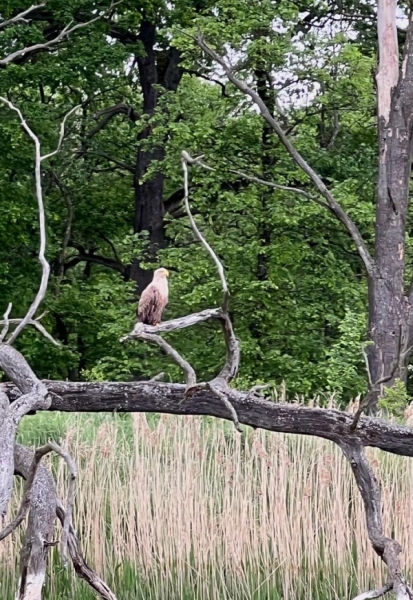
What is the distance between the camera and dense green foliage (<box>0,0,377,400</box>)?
841cm

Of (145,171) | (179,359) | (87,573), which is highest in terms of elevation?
(145,171)

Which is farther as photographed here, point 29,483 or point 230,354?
point 230,354

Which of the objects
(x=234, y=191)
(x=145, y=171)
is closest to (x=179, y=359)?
(x=234, y=191)

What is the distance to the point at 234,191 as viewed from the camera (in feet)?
31.4

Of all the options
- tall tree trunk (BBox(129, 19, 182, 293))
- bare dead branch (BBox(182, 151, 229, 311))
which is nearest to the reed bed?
bare dead branch (BBox(182, 151, 229, 311))

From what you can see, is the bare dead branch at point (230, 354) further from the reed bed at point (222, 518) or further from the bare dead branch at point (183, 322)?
the reed bed at point (222, 518)

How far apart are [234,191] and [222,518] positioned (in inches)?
216

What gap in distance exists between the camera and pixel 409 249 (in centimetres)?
923

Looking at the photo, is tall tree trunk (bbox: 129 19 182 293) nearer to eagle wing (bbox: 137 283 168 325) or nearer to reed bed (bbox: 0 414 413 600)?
eagle wing (bbox: 137 283 168 325)

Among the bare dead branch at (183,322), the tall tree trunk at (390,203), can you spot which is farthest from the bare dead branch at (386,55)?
the bare dead branch at (183,322)

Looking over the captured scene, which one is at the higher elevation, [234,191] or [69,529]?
[234,191]

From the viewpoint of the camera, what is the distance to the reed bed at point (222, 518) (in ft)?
14.9

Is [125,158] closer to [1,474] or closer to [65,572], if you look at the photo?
[65,572]

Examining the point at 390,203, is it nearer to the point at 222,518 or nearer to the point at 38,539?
the point at 222,518
